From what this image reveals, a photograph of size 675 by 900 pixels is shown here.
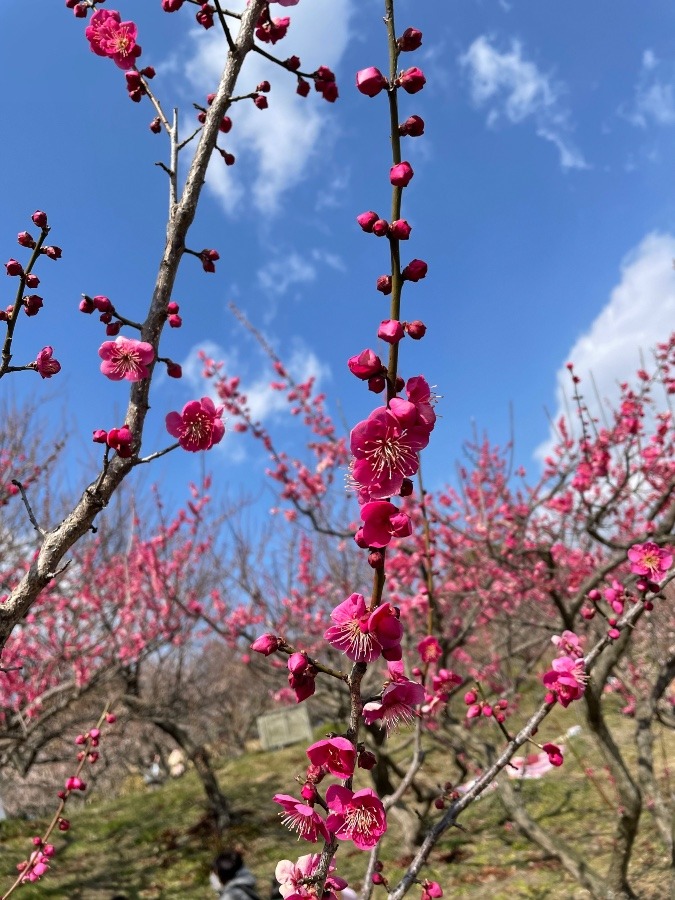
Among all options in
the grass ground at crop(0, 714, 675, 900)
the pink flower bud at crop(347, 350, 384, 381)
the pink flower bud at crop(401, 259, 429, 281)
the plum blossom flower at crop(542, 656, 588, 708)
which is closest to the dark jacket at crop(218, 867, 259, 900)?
the grass ground at crop(0, 714, 675, 900)

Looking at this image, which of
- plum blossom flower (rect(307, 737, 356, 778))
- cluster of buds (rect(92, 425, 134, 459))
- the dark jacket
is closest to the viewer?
plum blossom flower (rect(307, 737, 356, 778))

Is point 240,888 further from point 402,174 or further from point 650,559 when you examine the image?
point 402,174

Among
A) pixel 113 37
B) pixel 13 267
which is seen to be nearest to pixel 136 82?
pixel 113 37

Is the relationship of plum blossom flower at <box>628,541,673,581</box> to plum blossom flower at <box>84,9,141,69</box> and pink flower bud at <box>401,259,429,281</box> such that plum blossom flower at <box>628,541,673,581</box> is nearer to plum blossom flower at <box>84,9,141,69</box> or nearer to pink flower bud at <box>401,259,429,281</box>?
pink flower bud at <box>401,259,429,281</box>

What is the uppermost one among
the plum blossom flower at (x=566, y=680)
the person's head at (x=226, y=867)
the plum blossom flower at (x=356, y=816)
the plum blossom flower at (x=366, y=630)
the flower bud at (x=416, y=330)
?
the flower bud at (x=416, y=330)

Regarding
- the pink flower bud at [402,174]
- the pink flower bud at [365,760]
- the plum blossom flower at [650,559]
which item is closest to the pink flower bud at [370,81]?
the pink flower bud at [402,174]

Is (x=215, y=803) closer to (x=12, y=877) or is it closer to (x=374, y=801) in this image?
(x=12, y=877)

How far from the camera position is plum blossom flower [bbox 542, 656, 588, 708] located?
176 centimetres

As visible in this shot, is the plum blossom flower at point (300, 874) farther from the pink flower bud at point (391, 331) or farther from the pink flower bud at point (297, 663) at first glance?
the pink flower bud at point (391, 331)

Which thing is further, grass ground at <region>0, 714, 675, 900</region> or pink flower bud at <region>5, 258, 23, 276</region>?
grass ground at <region>0, 714, 675, 900</region>

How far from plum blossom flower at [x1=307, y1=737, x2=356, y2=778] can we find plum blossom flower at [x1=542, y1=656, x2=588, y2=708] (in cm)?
92

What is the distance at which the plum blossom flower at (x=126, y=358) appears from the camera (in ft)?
5.40

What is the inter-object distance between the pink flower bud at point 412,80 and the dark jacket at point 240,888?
198 inches

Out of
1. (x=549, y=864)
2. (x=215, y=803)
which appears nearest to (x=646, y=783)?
(x=549, y=864)
